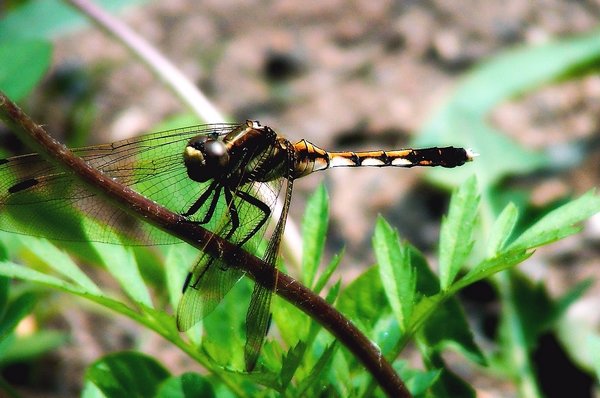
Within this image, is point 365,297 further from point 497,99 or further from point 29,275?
point 497,99

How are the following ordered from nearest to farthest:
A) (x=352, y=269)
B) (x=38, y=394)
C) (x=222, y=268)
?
(x=222, y=268) < (x=38, y=394) < (x=352, y=269)

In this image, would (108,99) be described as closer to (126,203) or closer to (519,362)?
(519,362)

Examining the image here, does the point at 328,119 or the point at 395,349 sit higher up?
the point at 328,119

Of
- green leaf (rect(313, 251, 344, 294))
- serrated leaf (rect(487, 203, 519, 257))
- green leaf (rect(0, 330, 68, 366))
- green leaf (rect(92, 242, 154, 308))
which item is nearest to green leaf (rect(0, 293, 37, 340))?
green leaf (rect(92, 242, 154, 308))

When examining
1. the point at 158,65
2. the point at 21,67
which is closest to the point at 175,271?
the point at 21,67

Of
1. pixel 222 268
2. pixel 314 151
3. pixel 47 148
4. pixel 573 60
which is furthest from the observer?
pixel 573 60

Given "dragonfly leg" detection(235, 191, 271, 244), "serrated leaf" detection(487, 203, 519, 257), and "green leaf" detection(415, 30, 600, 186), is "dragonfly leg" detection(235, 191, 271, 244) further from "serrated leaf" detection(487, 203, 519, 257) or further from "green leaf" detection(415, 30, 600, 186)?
"green leaf" detection(415, 30, 600, 186)

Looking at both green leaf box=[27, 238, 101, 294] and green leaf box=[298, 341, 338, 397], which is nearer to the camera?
green leaf box=[298, 341, 338, 397]

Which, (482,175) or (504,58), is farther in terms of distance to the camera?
(504,58)

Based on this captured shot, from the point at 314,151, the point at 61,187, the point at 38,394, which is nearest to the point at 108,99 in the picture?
the point at 38,394
